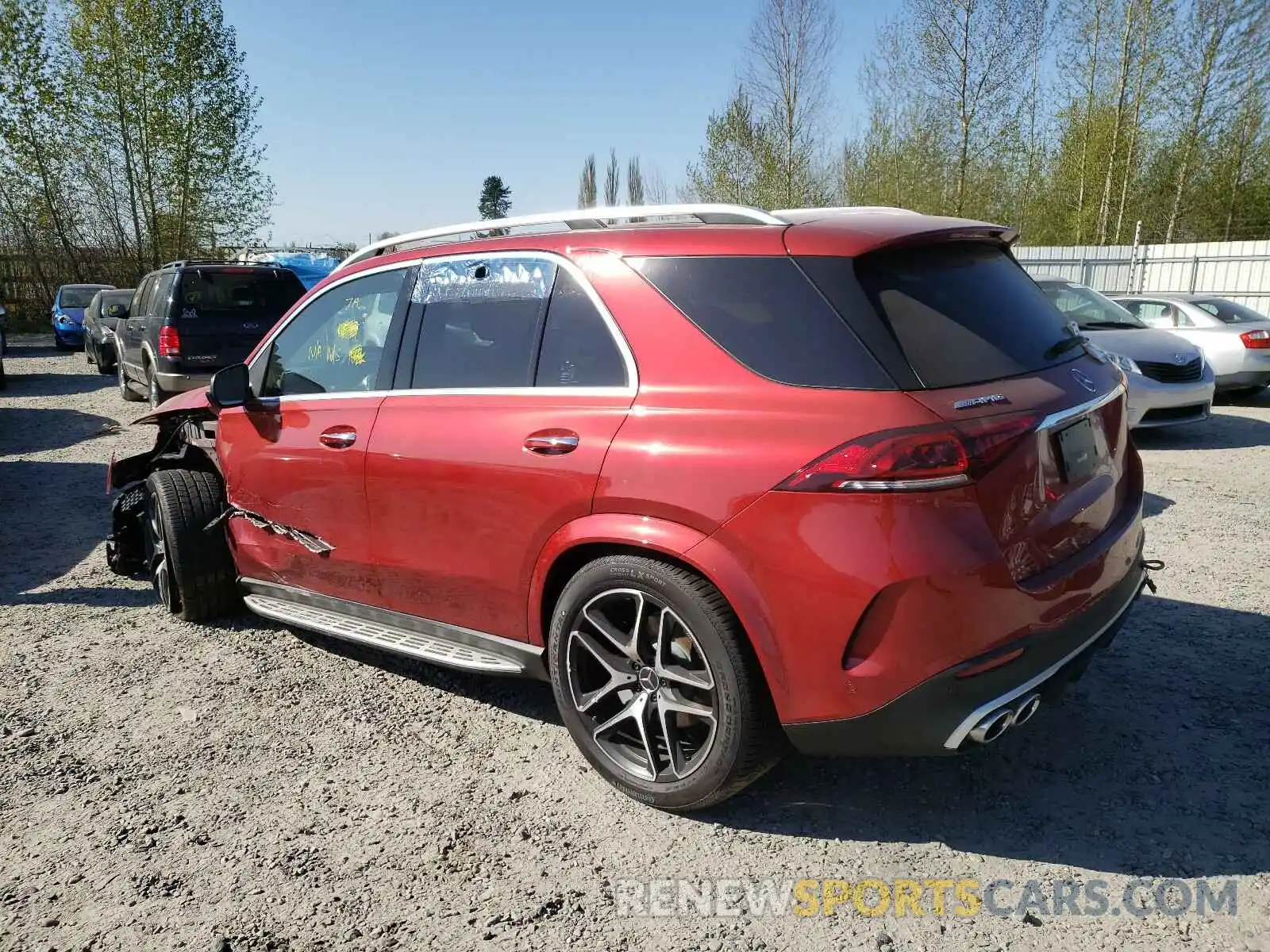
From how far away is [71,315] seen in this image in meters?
22.7

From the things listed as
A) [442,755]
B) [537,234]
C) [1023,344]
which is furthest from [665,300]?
[442,755]

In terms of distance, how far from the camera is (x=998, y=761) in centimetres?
314

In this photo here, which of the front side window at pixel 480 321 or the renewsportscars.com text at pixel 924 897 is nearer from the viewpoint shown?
the renewsportscars.com text at pixel 924 897

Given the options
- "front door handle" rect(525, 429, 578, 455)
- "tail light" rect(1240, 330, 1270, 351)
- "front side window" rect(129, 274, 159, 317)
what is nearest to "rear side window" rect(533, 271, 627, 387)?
"front door handle" rect(525, 429, 578, 455)

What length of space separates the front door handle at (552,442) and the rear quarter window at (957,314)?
3.03 feet

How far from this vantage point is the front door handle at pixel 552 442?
9.50 feet

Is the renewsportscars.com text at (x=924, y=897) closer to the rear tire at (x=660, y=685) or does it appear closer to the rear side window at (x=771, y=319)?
the rear tire at (x=660, y=685)

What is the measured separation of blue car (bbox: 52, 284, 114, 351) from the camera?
74.2 feet

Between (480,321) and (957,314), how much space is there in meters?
1.70

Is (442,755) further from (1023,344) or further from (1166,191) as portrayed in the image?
(1166,191)

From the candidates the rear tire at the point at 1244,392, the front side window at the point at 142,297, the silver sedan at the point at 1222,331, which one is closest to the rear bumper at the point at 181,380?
the front side window at the point at 142,297

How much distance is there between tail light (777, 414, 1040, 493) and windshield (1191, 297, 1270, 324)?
38.7ft

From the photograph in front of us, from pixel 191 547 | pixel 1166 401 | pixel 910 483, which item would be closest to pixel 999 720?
pixel 910 483

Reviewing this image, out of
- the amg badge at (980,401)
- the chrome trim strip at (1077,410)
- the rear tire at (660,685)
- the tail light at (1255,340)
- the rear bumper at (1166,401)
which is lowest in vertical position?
the rear bumper at (1166,401)
